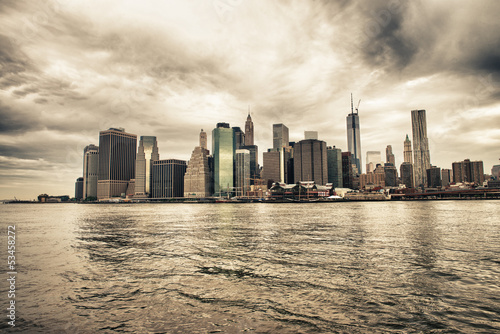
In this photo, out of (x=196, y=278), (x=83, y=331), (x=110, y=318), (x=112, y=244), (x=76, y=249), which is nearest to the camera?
(x=83, y=331)

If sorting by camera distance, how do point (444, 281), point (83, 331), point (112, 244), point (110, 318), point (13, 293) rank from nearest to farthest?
1. point (83, 331)
2. point (110, 318)
3. point (13, 293)
4. point (444, 281)
5. point (112, 244)

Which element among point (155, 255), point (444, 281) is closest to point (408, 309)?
point (444, 281)

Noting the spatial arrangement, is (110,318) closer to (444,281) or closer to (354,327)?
(354,327)

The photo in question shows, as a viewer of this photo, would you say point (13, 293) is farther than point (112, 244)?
No

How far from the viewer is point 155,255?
33688 mm

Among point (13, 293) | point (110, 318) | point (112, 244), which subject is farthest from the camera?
point (112, 244)

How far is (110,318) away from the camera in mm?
16031

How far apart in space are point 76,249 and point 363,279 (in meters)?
35.8

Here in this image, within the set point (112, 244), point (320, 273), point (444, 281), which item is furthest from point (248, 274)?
point (112, 244)

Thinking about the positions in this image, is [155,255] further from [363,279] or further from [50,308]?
[363,279]

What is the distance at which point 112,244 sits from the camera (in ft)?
140

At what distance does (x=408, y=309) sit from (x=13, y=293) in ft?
85.6

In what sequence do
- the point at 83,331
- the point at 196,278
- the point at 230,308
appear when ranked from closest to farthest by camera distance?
the point at 83,331
the point at 230,308
the point at 196,278

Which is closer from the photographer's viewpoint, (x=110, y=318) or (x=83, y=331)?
(x=83, y=331)
